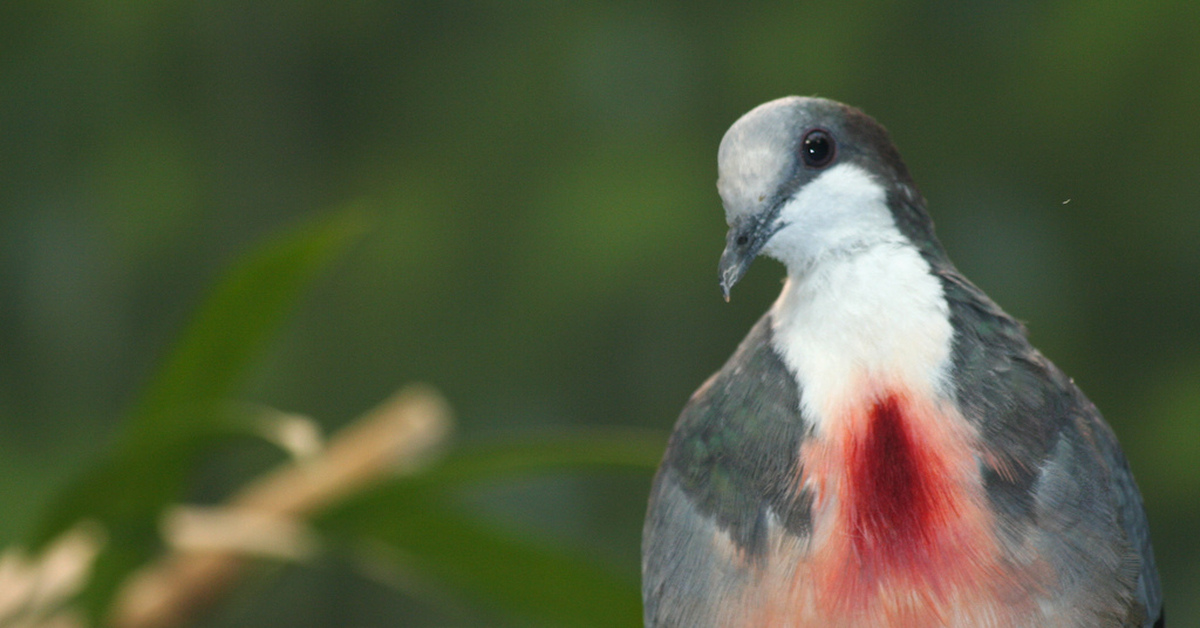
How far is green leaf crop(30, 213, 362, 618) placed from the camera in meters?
0.81

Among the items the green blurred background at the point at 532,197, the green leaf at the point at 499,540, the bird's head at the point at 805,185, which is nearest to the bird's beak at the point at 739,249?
the bird's head at the point at 805,185

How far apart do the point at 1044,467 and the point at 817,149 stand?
13 centimetres

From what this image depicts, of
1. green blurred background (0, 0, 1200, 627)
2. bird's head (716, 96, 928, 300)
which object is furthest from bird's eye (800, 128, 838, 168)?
green blurred background (0, 0, 1200, 627)

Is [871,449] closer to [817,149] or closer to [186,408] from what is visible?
[817,149]

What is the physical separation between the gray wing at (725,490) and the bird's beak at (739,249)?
3 centimetres

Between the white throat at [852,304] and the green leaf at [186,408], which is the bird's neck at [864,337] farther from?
the green leaf at [186,408]

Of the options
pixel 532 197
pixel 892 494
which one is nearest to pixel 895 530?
pixel 892 494

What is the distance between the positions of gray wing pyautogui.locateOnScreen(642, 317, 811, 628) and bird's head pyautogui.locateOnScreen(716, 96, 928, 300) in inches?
1.4

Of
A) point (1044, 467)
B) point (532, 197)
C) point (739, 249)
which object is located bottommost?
point (1044, 467)

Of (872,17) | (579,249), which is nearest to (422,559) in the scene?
(579,249)

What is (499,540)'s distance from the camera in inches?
34.0

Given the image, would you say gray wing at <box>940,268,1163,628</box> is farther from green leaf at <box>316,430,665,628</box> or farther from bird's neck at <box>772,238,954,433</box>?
green leaf at <box>316,430,665,628</box>

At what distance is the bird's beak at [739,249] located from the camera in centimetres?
35

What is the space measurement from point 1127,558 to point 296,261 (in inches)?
24.0
